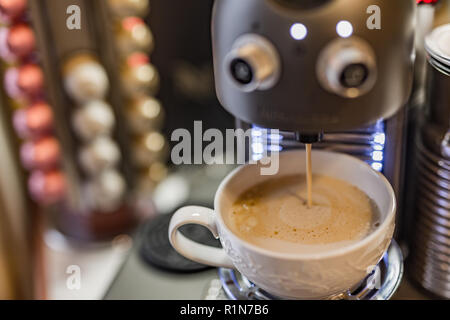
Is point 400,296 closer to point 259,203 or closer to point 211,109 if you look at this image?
point 259,203

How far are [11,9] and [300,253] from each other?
49 centimetres

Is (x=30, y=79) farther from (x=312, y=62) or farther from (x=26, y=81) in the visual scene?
(x=312, y=62)

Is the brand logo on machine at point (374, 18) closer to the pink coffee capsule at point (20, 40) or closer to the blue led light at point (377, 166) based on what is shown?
the blue led light at point (377, 166)

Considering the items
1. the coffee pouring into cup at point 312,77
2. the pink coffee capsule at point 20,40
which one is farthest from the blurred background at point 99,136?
the coffee pouring into cup at point 312,77

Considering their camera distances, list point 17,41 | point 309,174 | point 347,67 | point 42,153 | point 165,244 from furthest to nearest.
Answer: point 42,153 < point 17,41 < point 165,244 < point 309,174 < point 347,67

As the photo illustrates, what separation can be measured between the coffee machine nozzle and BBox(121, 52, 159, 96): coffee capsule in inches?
16.6

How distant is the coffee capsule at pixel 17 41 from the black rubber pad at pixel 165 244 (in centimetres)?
30

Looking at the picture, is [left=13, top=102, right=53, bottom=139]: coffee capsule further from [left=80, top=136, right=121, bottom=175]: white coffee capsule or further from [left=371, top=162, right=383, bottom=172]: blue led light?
[left=371, top=162, right=383, bottom=172]: blue led light

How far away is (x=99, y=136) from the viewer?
32.9 inches

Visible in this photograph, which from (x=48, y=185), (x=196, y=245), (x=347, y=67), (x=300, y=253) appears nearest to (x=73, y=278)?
(x=48, y=185)

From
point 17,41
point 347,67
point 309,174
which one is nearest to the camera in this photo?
point 347,67

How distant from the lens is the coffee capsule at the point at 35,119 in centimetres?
83

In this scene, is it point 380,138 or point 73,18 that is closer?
point 380,138
